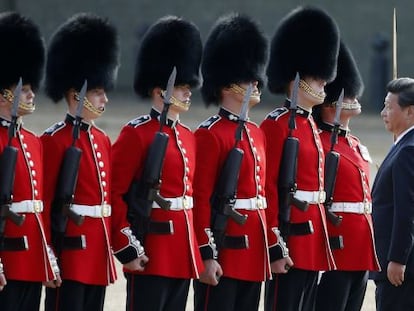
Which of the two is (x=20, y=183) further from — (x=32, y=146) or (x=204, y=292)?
(x=204, y=292)

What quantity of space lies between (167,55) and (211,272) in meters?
0.94

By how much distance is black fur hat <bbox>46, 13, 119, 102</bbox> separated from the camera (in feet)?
18.6

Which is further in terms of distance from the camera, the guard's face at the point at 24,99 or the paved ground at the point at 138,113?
the paved ground at the point at 138,113

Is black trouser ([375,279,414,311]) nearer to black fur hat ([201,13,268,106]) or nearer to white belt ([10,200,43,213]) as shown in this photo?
black fur hat ([201,13,268,106])

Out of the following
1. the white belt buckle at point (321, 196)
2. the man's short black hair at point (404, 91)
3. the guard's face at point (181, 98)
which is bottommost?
the white belt buckle at point (321, 196)

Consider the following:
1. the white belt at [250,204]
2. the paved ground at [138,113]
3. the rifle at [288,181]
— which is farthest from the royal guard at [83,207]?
the paved ground at [138,113]

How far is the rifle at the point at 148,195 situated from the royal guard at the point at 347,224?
1.04 m

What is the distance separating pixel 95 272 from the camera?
215 inches

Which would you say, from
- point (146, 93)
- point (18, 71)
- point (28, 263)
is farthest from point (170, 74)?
point (28, 263)

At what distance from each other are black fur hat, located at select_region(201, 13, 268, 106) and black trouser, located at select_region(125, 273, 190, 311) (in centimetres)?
88

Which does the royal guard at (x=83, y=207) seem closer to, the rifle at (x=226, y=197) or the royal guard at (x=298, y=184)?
the rifle at (x=226, y=197)

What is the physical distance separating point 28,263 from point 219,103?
1265 millimetres

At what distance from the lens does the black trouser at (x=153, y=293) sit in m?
5.54

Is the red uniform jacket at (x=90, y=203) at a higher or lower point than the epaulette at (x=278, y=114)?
lower
